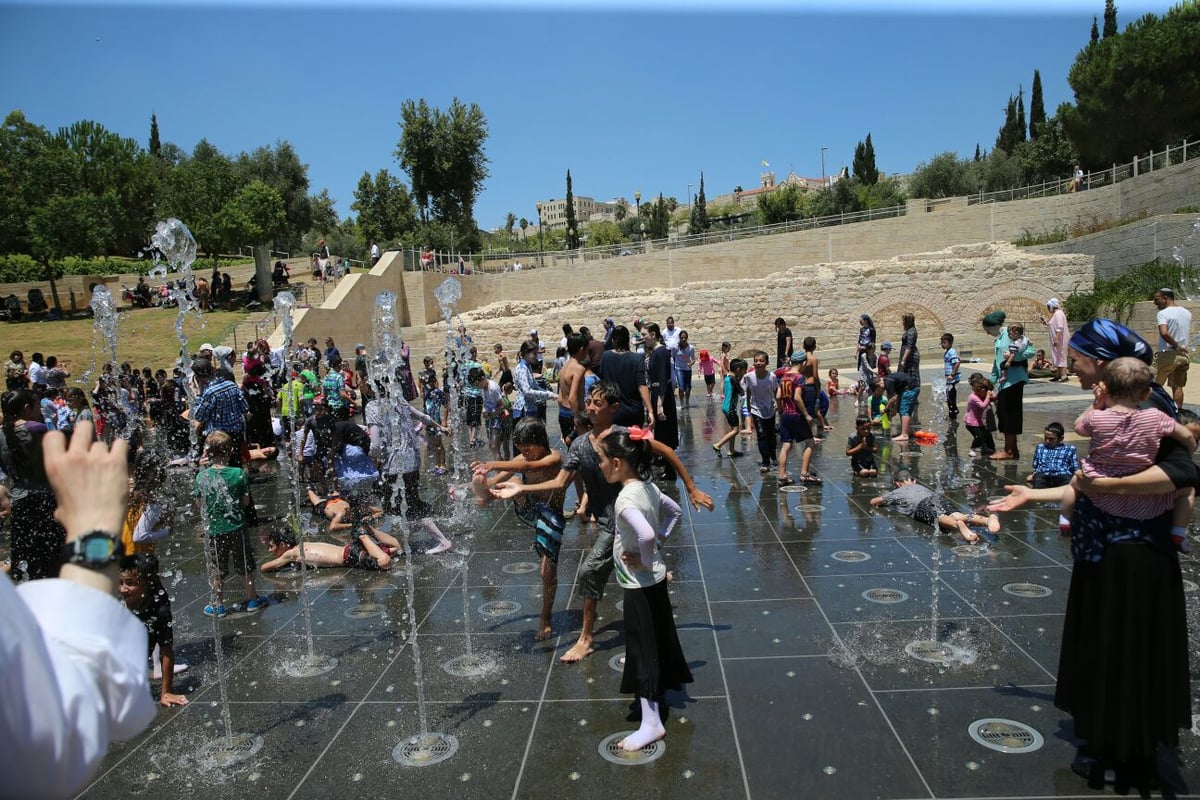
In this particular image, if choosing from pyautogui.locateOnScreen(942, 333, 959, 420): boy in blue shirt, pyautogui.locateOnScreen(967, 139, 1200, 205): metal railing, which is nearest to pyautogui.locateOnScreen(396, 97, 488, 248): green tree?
pyautogui.locateOnScreen(967, 139, 1200, 205): metal railing

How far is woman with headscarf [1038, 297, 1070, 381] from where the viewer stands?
13.7m

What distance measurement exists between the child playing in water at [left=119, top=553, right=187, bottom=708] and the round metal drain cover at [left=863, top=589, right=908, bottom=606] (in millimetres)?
4289

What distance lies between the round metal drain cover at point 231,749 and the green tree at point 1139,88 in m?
45.4

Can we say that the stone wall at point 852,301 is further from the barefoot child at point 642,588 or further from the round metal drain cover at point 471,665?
the barefoot child at point 642,588

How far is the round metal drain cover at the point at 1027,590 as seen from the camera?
506 centimetres

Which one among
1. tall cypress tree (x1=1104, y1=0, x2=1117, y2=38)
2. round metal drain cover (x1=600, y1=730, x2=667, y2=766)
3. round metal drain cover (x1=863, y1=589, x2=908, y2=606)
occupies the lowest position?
round metal drain cover (x1=863, y1=589, x2=908, y2=606)

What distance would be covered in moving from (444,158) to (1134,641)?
172ft

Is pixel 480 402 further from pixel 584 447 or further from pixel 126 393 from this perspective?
pixel 126 393

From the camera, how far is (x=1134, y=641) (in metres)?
2.92

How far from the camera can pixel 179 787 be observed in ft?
11.2

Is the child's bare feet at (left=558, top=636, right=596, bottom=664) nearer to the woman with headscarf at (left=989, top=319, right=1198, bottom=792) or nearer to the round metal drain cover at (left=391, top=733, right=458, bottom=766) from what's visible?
the round metal drain cover at (left=391, top=733, right=458, bottom=766)

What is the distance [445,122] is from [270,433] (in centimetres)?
4278

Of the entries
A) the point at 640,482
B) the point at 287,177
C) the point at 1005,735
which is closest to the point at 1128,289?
the point at 1005,735

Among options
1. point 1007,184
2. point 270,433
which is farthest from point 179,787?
point 1007,184
